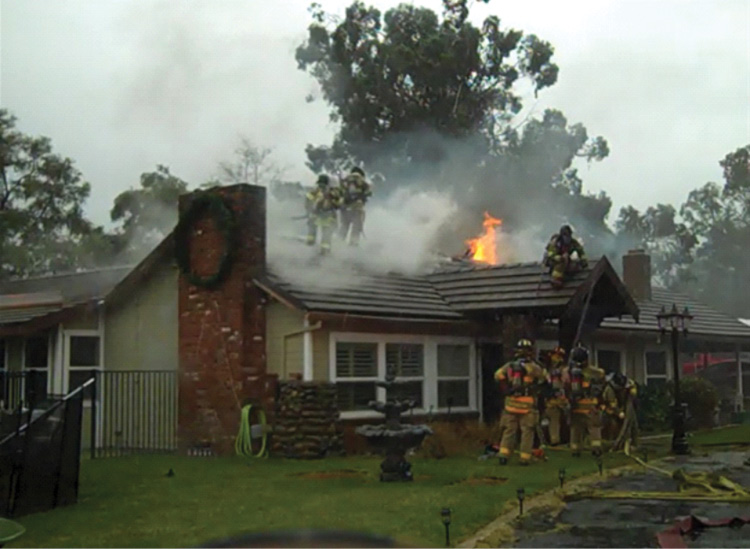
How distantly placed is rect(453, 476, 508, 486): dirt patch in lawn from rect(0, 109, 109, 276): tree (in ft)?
81.4

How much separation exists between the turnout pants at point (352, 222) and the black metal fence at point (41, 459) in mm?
11900

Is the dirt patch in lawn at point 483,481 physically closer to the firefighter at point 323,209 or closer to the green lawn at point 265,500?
the green lawn at point 265,500

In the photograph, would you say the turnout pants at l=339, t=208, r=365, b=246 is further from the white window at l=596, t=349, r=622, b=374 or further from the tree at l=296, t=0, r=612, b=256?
the tree at l=296, t=0, r=612, b=256

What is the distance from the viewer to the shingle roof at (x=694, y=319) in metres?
25.3

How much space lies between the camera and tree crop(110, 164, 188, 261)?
1618 inches

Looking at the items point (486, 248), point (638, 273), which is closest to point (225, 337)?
point (486, 248)

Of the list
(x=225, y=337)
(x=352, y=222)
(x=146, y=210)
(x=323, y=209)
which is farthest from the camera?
(x=146, y=210)

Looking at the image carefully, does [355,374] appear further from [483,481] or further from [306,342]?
[483,481]

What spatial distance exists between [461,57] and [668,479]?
32.9 m

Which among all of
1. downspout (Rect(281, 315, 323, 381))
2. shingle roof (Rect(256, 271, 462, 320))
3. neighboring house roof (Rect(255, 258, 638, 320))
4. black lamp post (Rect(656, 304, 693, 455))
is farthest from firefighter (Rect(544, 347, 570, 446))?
downspout (Rect(281, 315, 323, 381))

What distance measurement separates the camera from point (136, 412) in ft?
61.5

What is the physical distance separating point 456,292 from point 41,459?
10.7m

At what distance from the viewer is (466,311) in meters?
19.3

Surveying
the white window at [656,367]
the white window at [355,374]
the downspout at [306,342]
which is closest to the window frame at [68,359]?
the downspout at [306,342]
